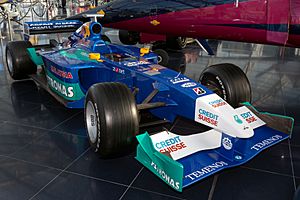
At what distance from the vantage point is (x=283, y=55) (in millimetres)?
8000

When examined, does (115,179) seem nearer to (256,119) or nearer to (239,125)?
(239,125)

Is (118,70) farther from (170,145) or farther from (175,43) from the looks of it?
(175,43)

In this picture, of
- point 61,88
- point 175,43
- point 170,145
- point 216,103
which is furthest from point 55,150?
point 175,43

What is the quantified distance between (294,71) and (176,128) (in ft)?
13.0

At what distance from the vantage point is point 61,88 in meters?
3.86

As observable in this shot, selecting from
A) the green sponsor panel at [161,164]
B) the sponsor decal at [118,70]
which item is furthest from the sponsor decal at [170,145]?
the sponsor decal at [118,70]

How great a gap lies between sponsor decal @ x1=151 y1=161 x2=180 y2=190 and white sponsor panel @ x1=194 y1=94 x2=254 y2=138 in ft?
2.08

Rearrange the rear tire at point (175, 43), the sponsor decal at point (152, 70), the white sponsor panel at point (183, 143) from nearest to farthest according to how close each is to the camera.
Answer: the white sponsor panel at point (183, 143), the sponsor decal at point (152, 70), the rear tire at point (175, 43)

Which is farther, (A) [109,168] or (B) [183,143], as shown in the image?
(A) [109,168]

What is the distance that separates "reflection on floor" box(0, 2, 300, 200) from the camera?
2.44 m

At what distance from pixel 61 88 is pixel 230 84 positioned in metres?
2.11

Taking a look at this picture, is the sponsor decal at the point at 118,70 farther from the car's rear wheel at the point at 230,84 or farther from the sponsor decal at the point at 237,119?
the sponsor decal at the point at 237,119

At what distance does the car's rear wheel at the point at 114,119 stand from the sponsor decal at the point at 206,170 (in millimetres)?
664

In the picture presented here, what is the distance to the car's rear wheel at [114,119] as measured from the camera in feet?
8.45
